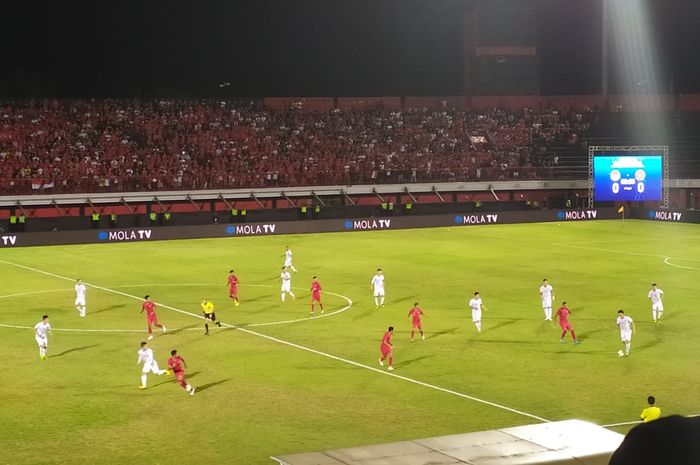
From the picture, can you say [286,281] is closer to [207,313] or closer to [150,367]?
[207,313]

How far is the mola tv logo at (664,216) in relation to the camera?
74.2m

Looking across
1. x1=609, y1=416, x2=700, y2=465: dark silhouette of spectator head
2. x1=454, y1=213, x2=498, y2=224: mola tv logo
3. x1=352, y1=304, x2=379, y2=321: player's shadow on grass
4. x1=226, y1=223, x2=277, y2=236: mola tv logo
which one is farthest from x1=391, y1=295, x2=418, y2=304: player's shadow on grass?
x1=609, y1=416, x2=700, y2=465: dark silhouette of spectator head

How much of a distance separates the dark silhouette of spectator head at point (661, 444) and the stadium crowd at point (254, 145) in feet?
212

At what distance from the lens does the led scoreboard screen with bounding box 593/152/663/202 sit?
70812 millimetres

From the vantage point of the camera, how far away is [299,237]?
6606 cm

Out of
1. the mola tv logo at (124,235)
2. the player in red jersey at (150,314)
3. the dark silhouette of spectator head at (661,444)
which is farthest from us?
the mola tv logo at (124,235)

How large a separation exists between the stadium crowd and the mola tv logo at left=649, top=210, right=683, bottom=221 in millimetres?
8735

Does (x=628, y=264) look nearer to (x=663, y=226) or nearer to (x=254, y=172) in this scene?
(x=663, y=226)

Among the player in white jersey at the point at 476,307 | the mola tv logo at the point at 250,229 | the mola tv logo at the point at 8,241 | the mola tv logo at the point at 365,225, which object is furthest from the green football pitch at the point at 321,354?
the mola tv logo at the point at 365,225

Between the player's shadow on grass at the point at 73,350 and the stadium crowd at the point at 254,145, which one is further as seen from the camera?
the stadium crowd at the point at 254,145

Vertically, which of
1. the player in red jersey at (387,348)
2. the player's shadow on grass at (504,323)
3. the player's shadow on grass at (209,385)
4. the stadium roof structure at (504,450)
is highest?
the stadium roof structure at (504,450)

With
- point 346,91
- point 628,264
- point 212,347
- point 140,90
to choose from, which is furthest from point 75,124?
point 212,347

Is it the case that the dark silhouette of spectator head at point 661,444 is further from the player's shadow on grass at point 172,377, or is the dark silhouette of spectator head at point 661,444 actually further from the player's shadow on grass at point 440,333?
the player's shadow on grass at point 440,333

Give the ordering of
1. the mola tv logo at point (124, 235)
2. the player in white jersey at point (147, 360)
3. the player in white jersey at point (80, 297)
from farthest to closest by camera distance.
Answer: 1. the mola tv logo at point (124, 235)
2. the player in white jersey at point (80, 297)
3. the player in white jersey at point (147, 360)
